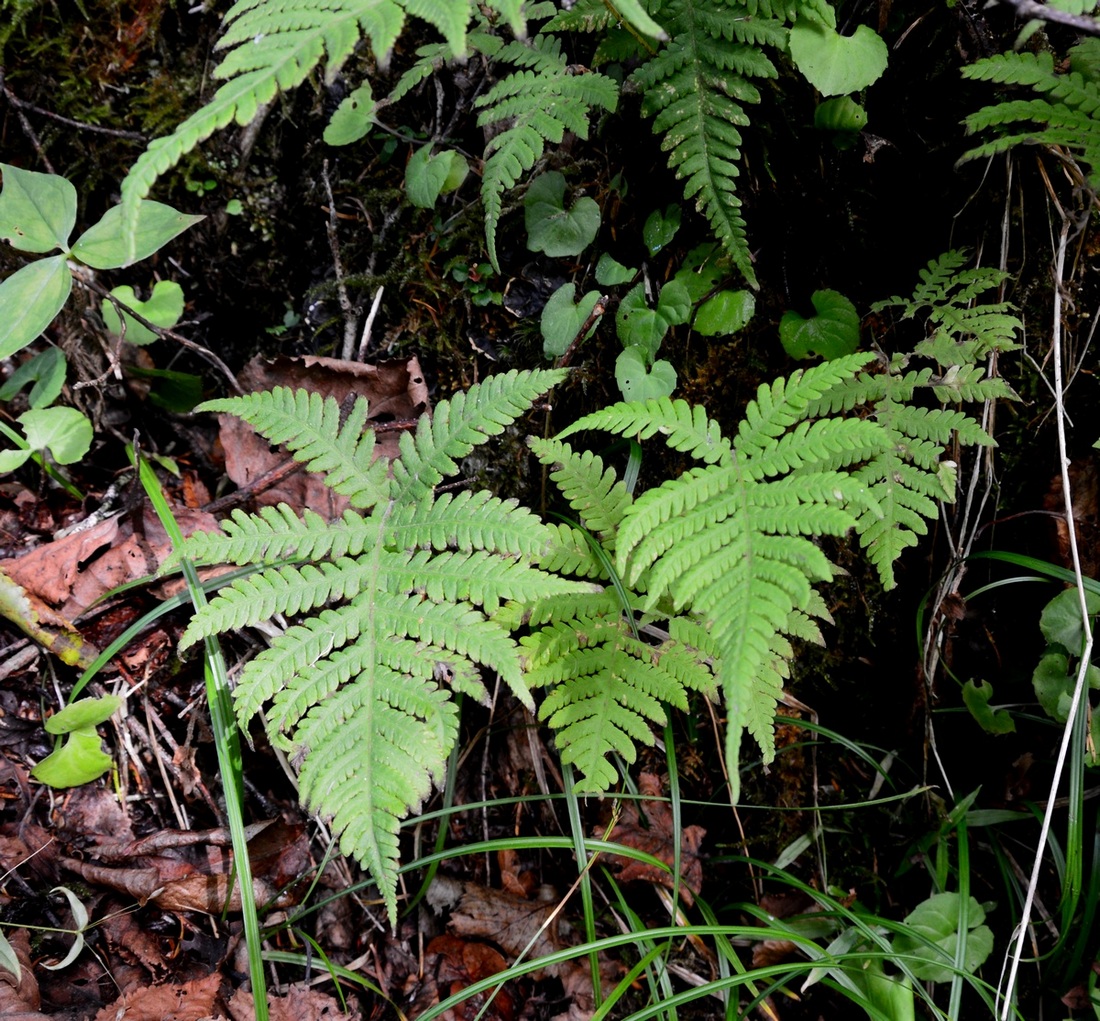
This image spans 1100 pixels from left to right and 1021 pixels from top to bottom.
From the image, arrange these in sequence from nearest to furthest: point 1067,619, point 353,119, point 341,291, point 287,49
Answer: point 287,49 < point 1067,619 < point 353,119 < point 341,291

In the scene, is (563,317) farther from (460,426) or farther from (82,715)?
(82,715)

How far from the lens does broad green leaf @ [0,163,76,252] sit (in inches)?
89.6

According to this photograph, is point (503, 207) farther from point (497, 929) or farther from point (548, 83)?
point (497, 929)

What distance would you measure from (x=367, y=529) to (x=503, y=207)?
1.25 meters

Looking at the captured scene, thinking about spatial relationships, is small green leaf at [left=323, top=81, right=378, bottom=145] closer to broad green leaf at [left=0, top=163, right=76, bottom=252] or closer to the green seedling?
broad green leaf at [left=0, top=163, right=76, bottom=252]

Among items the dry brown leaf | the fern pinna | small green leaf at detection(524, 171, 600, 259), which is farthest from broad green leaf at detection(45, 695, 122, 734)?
small green leaf at detection(524, 171, 600, 259)

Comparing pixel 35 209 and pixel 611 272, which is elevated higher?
pixel 35 209

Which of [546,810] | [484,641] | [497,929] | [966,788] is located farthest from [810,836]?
[484,641]

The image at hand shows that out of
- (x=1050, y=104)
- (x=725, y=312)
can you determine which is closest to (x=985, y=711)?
(x=725, y=312)

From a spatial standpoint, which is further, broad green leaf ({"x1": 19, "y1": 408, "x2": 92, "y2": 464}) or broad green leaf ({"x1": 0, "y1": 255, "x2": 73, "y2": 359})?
broad green leaf ({"x1": 19, "y1": 408, "x2": 92, "y2": 464})

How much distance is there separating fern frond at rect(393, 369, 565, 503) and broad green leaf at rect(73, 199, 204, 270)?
39.8 inches

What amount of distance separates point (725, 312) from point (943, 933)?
6.49 ft

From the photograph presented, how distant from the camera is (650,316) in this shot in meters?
2.44

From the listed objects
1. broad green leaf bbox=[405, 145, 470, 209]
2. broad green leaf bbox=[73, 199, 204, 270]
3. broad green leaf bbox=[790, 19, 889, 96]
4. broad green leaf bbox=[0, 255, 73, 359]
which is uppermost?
broad green leaf bbox=[790, 19, 889, 96]
